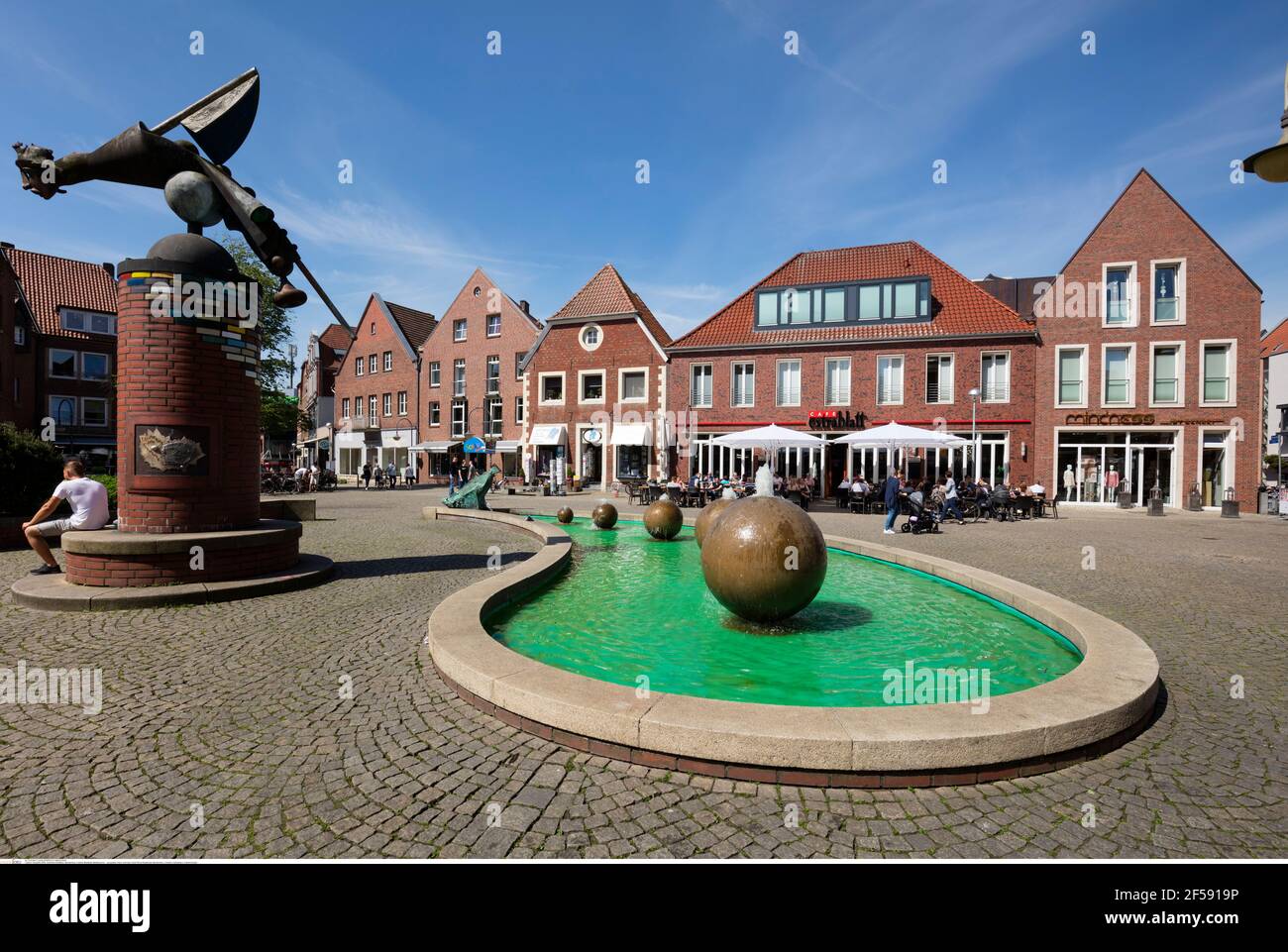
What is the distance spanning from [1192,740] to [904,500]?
13.3 m

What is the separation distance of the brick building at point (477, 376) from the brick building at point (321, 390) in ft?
59.5

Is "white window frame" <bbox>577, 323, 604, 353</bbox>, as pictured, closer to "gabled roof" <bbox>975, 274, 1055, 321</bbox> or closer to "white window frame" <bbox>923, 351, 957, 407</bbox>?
"white window frame" <bbox>923, 351, 957, 407</bbox>

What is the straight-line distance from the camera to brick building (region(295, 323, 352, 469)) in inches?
2479

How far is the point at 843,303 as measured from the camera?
104 ft

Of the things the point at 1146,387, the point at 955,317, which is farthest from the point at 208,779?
the point at 1146,387

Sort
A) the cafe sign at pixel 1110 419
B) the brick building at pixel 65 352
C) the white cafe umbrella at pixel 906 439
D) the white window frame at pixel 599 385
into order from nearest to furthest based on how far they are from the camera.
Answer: the white cafe umbrella at pixel 906 439 → the cafe sign at pixel 1110 419 → the white window frame at pixel 599 385 → the brick building at pixel 65 352

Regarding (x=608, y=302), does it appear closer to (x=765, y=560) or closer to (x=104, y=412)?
(x=765, y=560)

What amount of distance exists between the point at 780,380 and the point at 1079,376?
1357 cm

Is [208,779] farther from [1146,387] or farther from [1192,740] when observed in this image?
[1146,387]

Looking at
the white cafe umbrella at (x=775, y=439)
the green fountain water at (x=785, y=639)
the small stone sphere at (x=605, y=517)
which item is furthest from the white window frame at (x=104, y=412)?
the green fountain water at (x=785, y=639)

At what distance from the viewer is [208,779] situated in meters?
3.46

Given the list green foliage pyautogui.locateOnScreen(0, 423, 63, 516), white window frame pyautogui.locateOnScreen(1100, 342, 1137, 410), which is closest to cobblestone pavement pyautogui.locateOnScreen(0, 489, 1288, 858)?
green foliage pyautogui.locateOnScreen(0, 423, 63, 516)

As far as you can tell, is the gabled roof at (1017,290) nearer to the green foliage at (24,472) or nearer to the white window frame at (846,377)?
the white window frame at (846,377)

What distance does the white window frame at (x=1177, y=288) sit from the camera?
2739 cm
